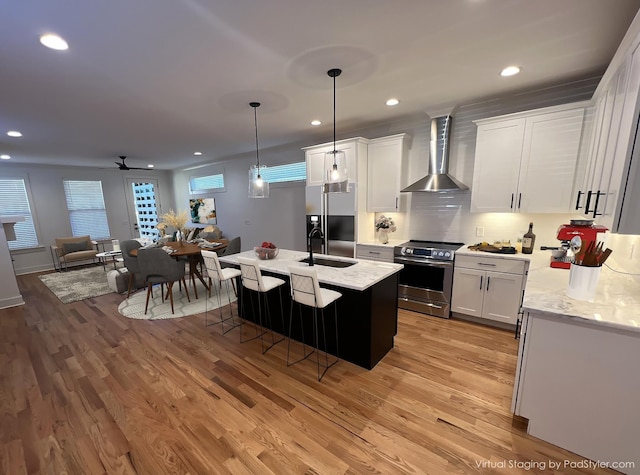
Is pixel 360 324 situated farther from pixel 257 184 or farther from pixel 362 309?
pixel 257 184

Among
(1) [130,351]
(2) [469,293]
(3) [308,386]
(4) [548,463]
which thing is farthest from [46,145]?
(4) [548,463]

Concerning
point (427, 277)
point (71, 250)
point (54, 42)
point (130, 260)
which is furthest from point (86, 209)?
point (427, 277)

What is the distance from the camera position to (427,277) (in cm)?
332

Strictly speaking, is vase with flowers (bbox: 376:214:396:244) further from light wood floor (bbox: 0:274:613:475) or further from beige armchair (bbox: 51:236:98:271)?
beige armchair (bbox: 51:236:98:271)

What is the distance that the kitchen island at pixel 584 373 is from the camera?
136 cm

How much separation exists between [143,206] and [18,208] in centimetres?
260

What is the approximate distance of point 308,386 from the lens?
2.17 meters

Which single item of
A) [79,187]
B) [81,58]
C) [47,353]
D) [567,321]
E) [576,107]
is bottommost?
[47,353]

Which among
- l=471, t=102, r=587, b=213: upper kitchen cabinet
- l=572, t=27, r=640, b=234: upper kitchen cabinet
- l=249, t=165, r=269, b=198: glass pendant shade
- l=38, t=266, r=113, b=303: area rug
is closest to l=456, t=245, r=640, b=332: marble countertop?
l=572, t=27, r=640, b=234: upper kitchen cabinet

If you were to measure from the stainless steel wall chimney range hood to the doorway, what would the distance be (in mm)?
7770

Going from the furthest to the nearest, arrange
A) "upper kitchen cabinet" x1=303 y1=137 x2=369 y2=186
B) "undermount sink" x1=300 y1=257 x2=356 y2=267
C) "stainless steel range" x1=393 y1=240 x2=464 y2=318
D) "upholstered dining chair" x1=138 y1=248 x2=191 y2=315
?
"upper kitchen cabinet" x1=303 y1=137 x2=369 y2=186, "upholstered dining chair" x1=138 y1=248 x2=191 y2=315, "stainless steel range" x1=393 y1=240 x2=464 y2=318, "undermount sink" x1=300 y1=257 x2=356 y2=267

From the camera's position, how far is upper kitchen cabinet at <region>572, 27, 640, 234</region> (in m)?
1.40

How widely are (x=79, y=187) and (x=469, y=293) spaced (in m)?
9.24

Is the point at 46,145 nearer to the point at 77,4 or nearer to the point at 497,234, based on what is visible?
the point at 77,4
